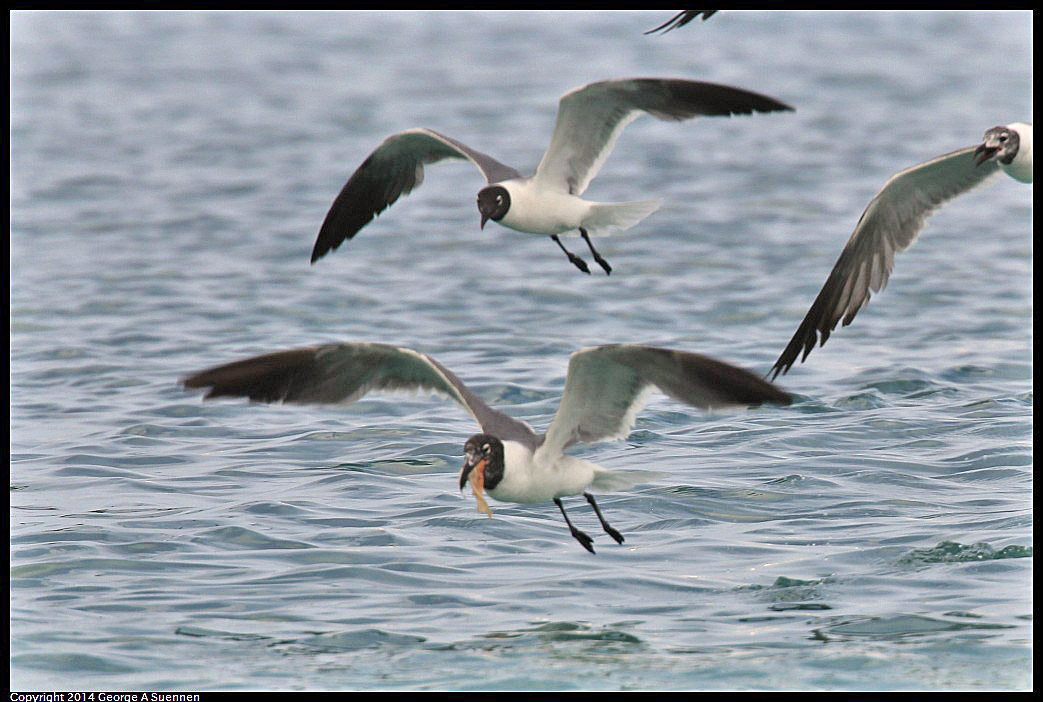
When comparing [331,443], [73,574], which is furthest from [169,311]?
[73,574]

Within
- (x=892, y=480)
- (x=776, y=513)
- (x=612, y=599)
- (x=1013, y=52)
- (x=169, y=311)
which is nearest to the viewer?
(x=612, y=599)

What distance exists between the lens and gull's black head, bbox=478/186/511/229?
9.89 meters

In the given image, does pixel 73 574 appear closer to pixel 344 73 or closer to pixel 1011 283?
pixel 1011 283

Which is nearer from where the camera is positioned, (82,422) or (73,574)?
(73,574)

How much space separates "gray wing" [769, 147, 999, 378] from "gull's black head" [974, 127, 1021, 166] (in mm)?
847

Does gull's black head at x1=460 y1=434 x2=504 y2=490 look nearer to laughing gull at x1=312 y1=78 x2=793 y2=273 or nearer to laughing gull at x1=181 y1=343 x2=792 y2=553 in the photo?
laughing gull at x1=181 y1=343 x2=792 y2=553

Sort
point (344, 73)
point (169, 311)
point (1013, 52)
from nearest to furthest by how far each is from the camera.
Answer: point (169, 311), point (344, 73), point (1013, 52)

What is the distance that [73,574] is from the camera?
31.7 feet

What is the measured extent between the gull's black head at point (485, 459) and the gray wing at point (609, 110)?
2.20 meters

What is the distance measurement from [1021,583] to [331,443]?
535 centimetres

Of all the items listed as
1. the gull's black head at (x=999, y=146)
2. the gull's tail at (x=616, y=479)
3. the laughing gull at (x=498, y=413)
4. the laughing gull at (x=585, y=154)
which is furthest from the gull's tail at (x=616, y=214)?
the gull's black head at (x=999, y=146)

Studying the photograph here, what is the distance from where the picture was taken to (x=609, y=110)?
396 inches

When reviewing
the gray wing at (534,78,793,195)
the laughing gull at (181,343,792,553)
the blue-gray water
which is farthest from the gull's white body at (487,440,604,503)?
the gray wing at (534,78,793,195)

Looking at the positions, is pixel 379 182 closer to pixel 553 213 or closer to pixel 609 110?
pixel 553 213
